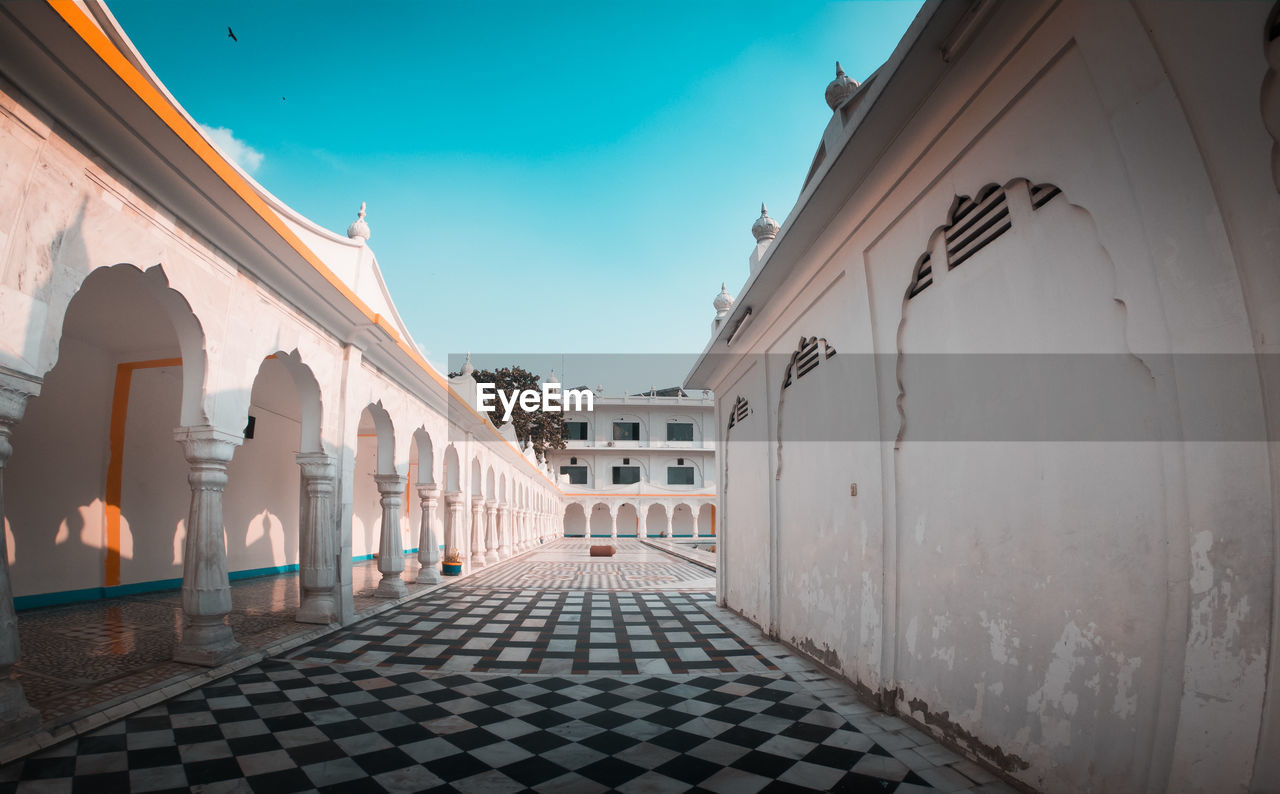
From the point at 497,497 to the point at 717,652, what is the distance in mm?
11615

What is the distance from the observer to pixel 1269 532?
176 cm

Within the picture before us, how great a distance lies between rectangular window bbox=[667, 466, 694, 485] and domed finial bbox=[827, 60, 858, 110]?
115 feet

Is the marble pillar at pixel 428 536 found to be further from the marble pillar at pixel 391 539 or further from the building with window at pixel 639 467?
the building with window at pixel 639 467

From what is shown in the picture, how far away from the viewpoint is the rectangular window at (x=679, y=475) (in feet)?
128

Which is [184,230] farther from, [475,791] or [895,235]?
[895,235]

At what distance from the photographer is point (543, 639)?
637cm

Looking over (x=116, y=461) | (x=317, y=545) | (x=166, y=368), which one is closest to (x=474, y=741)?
(x=317, y=545)

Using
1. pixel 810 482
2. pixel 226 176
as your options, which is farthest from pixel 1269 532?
pixel 226 176

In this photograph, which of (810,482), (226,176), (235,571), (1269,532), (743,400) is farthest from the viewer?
(235,571)

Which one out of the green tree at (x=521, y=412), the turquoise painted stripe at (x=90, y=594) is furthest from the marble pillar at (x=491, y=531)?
the green tree at (x=521, y=412)

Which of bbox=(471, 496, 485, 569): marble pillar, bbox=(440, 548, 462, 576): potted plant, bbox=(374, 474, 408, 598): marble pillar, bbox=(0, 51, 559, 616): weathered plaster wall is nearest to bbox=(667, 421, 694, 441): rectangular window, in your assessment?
bbox=(471, 496, 485, 569): marble pillar

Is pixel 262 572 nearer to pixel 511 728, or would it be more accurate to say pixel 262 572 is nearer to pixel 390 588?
pixel 390 588

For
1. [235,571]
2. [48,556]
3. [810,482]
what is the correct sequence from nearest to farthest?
[810,482] → [48,556] → [235,571]

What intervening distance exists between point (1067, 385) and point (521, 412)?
2469 centimetres
